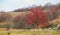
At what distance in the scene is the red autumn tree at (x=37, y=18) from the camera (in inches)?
344

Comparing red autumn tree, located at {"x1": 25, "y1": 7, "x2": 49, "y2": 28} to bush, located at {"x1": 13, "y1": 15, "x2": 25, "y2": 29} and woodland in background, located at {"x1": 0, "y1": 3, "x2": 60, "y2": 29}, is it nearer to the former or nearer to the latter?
woodland in background, located at {"x1": 0, "y1": 3, "x2": 60, "y2": 29}

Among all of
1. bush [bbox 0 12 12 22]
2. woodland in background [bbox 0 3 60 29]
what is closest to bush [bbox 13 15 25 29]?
woodland in background [bbox 0 3 60 29]

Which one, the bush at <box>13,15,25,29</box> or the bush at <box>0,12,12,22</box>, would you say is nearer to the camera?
the bush at <box>0,12,12,22</box>

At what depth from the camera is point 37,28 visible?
8375mm

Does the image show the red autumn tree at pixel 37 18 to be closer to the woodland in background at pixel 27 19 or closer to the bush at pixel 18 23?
the woodland in background at pixel 27 19

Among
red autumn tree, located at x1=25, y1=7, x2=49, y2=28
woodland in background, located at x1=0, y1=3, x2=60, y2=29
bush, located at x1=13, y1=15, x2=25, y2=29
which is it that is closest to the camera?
woodland in background, located at x1=0, y1=3, x2=60, y2=29

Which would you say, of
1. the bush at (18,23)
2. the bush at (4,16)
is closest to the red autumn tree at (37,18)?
the bush at (18,23)

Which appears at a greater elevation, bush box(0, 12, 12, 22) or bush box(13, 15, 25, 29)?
bush box(0, 12, 12, 22)

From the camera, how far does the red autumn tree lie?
28.7 ft

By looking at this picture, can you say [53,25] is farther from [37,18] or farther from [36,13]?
[36,13]

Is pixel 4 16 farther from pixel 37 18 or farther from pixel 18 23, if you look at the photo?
pixel 37 18

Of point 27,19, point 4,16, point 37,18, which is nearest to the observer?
point 4,16

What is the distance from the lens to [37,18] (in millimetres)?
9500

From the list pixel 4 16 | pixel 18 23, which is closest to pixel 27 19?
pixel 18 23
